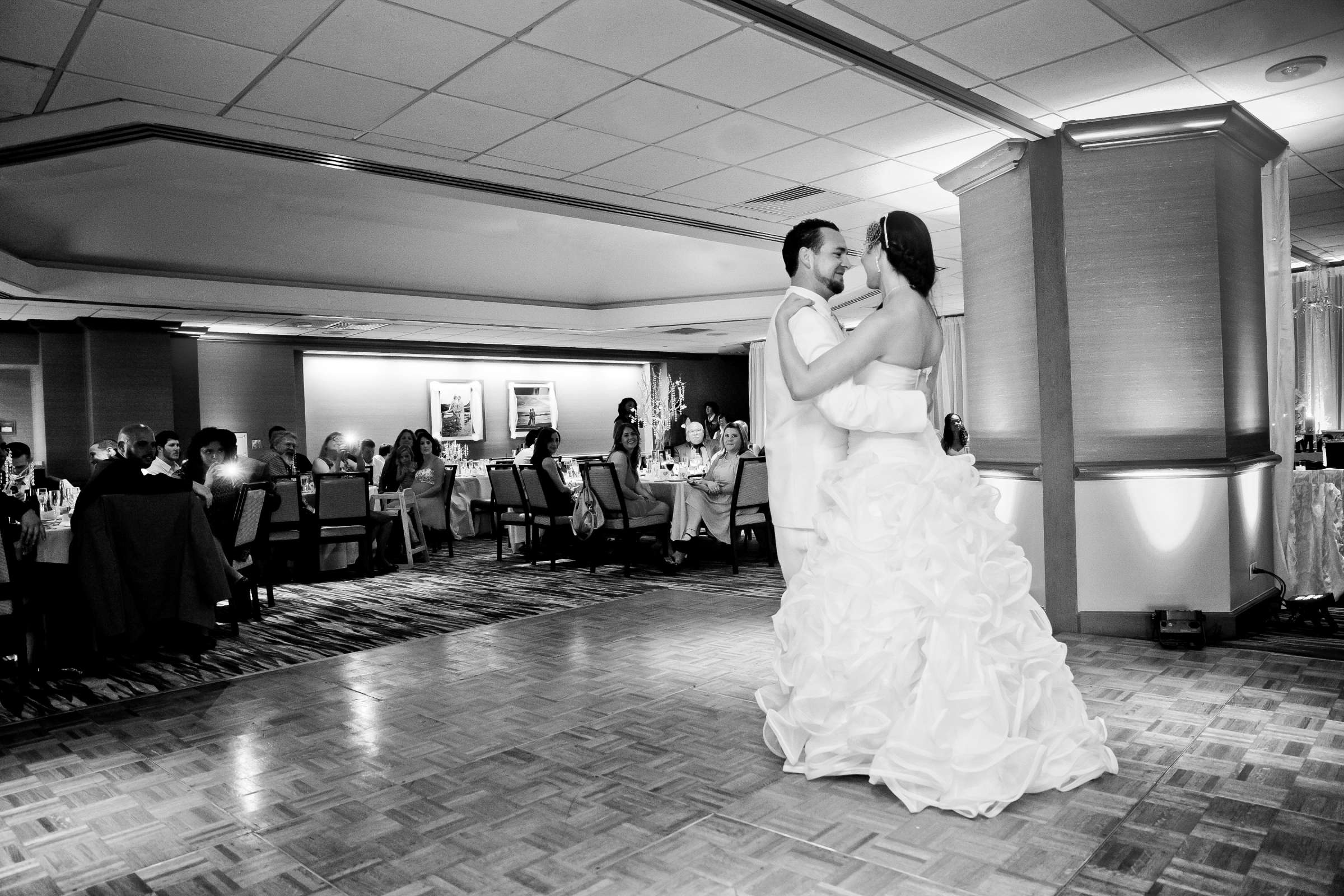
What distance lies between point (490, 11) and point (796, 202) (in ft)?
12.0

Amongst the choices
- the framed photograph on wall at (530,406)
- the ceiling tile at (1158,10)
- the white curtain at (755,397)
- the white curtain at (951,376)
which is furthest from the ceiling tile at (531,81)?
the white curtain at (755,397)

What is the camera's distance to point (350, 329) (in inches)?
485

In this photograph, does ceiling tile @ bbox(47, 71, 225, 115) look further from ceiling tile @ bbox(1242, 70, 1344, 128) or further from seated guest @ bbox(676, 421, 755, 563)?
ceiling tile @ bbox(1242, 70, 1344, 128)

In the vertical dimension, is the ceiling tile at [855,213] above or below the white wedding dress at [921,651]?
above

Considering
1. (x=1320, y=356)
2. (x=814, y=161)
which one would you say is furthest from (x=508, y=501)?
(x=1320, y=356)

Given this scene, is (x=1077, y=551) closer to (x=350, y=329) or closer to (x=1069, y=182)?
(x=1069, y=182)

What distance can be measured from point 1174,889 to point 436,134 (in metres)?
4.80

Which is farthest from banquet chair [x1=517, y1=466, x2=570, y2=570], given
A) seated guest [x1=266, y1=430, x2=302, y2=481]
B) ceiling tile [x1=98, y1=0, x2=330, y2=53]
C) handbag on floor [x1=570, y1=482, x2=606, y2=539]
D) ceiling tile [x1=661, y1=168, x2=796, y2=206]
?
ceiling tile [x1=98, y1=0, x2=330, y2=53]

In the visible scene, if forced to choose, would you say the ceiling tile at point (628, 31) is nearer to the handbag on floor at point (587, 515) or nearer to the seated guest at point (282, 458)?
the handbag on floor at point (587, 515)

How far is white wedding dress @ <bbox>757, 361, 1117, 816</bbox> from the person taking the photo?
271 centimetres

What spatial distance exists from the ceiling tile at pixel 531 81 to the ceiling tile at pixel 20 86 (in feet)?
5.84

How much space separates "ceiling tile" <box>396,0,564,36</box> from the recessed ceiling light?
144 inches

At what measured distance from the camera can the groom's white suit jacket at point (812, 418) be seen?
3.00 metres

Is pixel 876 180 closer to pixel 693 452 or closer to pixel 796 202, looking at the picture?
pixel 796 202
